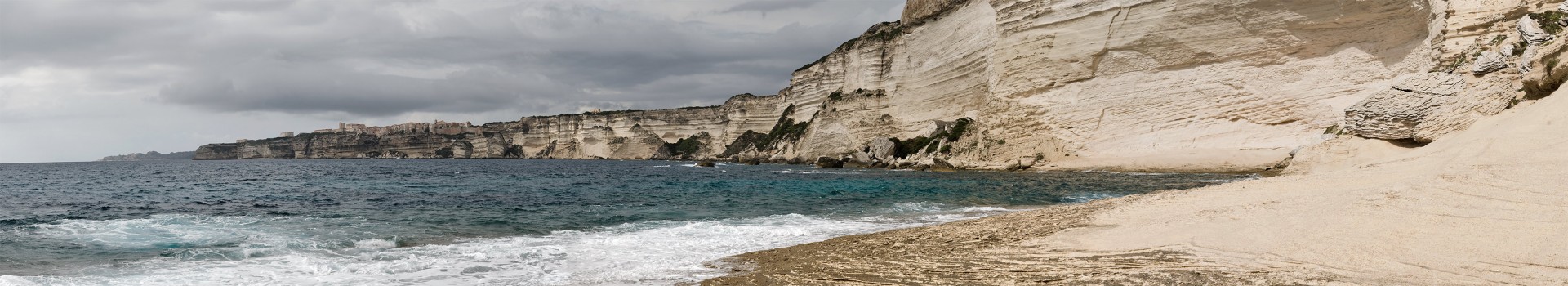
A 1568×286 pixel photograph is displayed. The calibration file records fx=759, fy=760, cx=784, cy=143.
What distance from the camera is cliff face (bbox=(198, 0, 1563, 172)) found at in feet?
89.4

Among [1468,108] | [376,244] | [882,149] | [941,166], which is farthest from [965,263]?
[882,149]

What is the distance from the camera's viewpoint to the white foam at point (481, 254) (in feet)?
24.2

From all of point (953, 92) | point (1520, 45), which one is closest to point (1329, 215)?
point (1520, 45)

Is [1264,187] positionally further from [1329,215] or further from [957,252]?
[957,252]

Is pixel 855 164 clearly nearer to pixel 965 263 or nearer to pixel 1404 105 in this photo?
pixel 1404 105

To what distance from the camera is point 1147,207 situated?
977 centimetres

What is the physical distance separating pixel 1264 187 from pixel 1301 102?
22924 mm

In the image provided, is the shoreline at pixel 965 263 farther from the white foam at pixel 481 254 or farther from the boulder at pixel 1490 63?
the boulder at pixel 1490 63

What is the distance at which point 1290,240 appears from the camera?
615 centimetres

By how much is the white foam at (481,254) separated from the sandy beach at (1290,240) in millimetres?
1062

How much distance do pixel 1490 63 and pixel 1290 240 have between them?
15.6 meters

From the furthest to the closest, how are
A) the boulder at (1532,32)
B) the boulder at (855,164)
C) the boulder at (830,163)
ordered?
1. the boulder at (830,163)
2. the boulder at (855,164)
3. the boulder at (1532,32)

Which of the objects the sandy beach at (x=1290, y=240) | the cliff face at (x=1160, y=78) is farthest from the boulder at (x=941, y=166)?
the sandy beach at (x=1290, y=240)

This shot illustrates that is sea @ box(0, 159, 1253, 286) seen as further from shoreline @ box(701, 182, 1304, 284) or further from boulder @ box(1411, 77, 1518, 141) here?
boulder @ box(1411, 77, 1518, 141)
